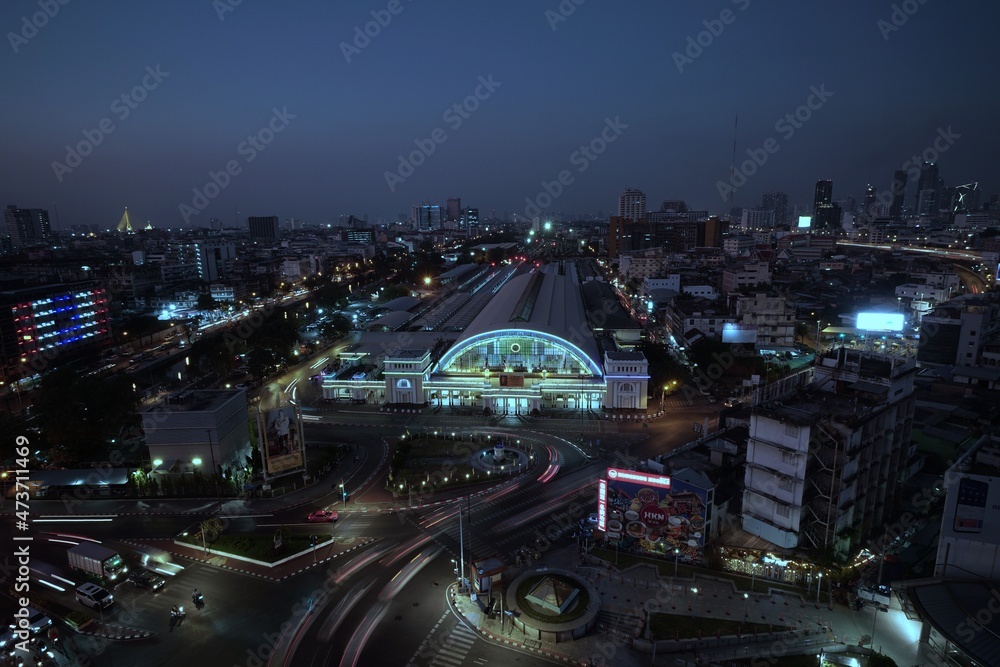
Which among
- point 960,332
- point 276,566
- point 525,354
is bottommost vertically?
point 276,566

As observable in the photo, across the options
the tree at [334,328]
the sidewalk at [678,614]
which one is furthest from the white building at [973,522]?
the tree at [334,328]

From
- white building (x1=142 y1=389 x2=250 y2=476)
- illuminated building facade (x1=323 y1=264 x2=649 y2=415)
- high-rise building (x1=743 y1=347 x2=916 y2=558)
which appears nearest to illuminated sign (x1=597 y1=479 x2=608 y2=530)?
high-rise building (x1=743 y1=347 x2=916 y2=558)

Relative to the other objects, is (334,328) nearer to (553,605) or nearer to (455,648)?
(455,648)

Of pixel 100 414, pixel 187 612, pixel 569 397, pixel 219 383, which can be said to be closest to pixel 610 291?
pixel 569 397

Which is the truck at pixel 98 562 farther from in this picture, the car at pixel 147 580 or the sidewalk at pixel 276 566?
the sidewalk at pixel 276 566

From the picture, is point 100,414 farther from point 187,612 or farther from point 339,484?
point 187,612

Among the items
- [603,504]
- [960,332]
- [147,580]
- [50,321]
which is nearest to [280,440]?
[147,580]
